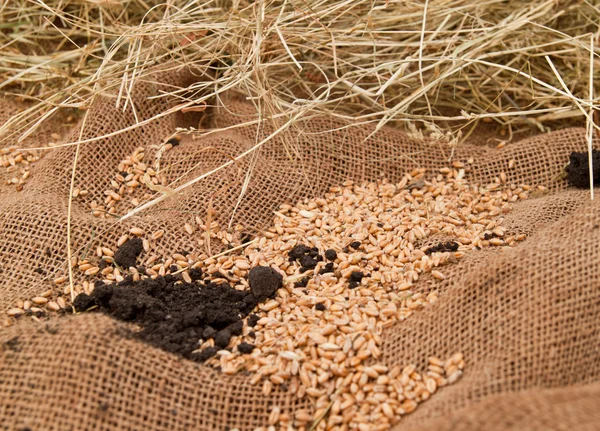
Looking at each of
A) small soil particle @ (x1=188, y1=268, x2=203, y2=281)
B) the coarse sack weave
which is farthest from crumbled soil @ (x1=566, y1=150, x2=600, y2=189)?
small soil particle @ (x1=188, y1=268, x2=203, y2=281)

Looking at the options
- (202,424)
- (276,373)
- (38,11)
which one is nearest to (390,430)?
(276,373)

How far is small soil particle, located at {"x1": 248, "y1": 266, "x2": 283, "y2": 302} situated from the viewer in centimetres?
264

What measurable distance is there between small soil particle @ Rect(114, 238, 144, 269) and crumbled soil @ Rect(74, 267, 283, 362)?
3.7 inches

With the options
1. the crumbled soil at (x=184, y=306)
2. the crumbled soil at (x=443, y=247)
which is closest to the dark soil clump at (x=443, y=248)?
the crumbled soil at (x=443, y=247)

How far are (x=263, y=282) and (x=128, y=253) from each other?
576mm

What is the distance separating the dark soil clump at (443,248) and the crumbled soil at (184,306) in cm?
61

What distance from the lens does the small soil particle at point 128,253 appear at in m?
2.79

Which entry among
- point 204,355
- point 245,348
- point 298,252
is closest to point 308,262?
point 298,252

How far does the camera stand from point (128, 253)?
2799 mm

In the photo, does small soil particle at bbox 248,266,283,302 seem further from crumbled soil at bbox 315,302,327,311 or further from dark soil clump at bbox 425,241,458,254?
dark soil clump at bbox 425,241,458,254

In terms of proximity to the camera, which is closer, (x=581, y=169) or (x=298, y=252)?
(x=298, y=252)

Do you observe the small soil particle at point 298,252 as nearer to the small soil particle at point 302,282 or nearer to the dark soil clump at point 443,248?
the small soil particle at point 302,282

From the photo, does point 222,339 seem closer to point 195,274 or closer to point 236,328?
point 236,328

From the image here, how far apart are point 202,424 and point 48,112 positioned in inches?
71.9
